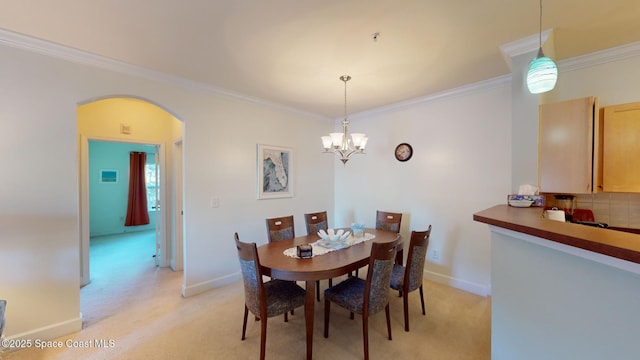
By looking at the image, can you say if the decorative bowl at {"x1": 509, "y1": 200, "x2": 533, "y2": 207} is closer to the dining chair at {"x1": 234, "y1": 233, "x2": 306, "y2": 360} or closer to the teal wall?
the dining chair at {"x1": 234, "y1": 233, "x2": 306, "y2": 360}

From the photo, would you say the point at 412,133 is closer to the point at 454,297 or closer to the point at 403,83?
the point at 403,83

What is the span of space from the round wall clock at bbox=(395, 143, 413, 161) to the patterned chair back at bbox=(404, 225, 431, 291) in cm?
162

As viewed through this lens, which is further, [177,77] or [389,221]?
[389,221]

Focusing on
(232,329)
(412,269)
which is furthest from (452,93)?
(232,329)

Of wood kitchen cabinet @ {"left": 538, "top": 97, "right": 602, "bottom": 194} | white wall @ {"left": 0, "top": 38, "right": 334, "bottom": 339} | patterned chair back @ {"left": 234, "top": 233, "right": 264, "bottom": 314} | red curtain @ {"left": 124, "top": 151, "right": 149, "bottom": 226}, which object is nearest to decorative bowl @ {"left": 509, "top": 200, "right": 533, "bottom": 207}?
wood kitchen cabinet @ {"left": 538, "top": 97, "right": 602, "bottom": 194}

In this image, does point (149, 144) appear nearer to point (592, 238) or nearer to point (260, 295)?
point (260, 295)

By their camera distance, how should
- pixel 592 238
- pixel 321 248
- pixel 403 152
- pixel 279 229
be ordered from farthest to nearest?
pixel 403 152, pixel 279 229, pixel 321 248, pixel 592 238

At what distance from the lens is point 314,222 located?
3.39 meters

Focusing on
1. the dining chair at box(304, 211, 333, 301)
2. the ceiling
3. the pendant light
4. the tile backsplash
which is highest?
the ceiling

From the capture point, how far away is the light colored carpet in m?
2.01

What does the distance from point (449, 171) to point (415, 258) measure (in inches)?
60.3

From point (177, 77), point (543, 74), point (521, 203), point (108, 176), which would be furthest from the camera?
point (108, 176)

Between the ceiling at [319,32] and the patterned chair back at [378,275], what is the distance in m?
1.69

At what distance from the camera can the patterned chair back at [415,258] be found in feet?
7.61
